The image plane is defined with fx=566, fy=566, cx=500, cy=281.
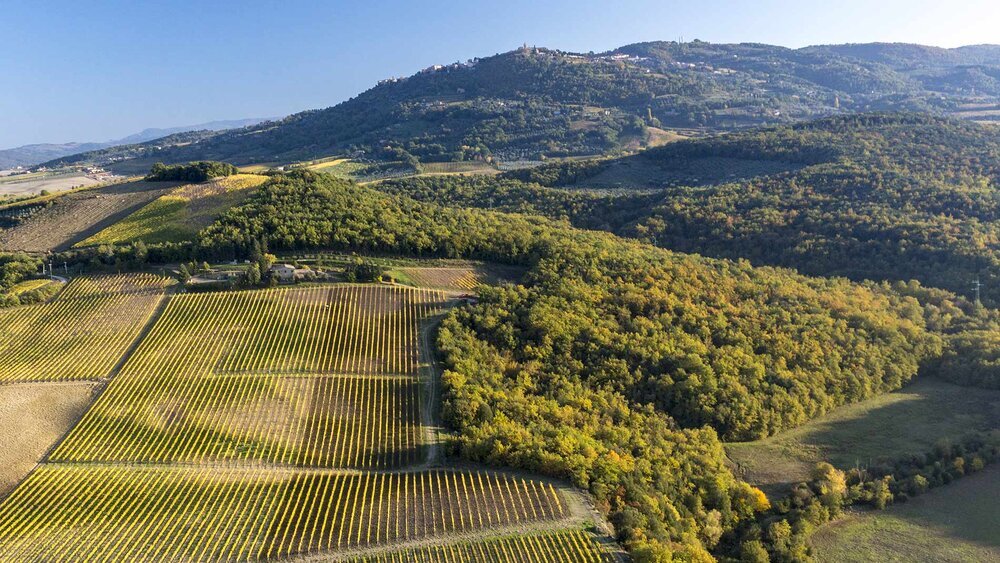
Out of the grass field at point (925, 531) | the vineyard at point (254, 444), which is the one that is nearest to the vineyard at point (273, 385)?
the vineyard at point (254, 444)

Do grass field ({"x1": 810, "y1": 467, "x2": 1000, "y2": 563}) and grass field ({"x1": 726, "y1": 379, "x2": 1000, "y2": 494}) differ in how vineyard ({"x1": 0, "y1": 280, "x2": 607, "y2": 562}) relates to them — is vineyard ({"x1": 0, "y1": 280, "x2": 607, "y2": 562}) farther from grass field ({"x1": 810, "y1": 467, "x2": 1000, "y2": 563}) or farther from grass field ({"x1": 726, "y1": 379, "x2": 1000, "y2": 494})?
grass field ({"x1": 726, "y1": 379, "x2": 1000, "y2": 494})

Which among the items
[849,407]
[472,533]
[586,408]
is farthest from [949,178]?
[472,533]

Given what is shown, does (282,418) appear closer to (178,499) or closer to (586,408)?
(178,499)

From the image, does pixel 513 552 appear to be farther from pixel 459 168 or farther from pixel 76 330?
pixel 459 168

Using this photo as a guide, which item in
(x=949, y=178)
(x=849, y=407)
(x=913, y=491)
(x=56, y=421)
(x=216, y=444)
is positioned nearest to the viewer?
(x=216, y=444)

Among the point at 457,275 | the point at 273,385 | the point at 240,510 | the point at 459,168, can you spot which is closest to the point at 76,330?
the point at 273,385

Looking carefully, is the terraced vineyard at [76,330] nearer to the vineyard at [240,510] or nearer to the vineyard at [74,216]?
the vineyard at [240,510]
